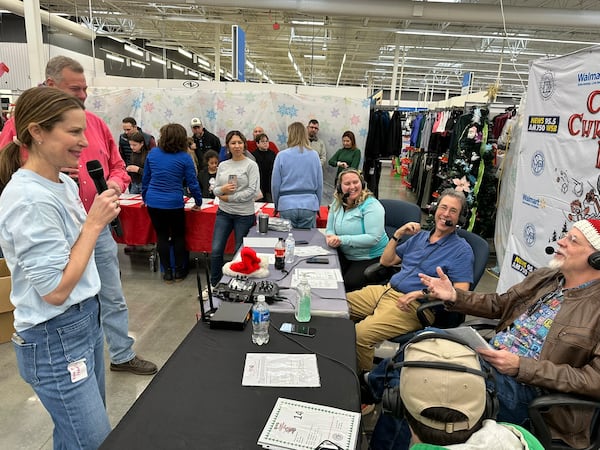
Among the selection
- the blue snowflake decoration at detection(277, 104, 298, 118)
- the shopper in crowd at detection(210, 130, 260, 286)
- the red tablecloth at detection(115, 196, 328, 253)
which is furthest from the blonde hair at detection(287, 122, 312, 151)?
the blue snowflake decoration at detection(277, 104, 298, 118)

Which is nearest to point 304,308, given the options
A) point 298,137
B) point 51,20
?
point 298,137

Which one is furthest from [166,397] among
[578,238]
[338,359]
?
[578,238]

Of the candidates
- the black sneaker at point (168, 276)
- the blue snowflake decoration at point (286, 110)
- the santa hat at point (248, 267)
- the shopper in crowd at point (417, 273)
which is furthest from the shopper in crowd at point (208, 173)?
the shopper in crowd at point (417, 273)

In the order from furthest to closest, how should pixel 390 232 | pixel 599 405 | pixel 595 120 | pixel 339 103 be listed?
pixel 339 103
pixel 390 232
pixel 595 120
pixel 599 405

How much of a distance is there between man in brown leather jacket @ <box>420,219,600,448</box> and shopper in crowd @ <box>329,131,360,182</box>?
4365 millimetres

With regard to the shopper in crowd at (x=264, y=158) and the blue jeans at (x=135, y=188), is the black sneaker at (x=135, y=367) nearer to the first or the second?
the blue jeans at (x=135, y=188)

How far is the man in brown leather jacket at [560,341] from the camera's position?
1.53 metres

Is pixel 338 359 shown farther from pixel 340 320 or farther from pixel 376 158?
pixel 376 158

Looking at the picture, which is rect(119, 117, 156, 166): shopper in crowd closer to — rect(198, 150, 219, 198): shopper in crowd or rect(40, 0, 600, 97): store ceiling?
rect(198, 150, 219, 198): shopper in crowd

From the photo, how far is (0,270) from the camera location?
282 cm

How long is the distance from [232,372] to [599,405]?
4.42 ft

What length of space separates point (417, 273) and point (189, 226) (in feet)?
8.67

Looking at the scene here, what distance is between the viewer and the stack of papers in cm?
115

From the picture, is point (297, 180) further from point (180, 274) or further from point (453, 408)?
point (453, 408)
